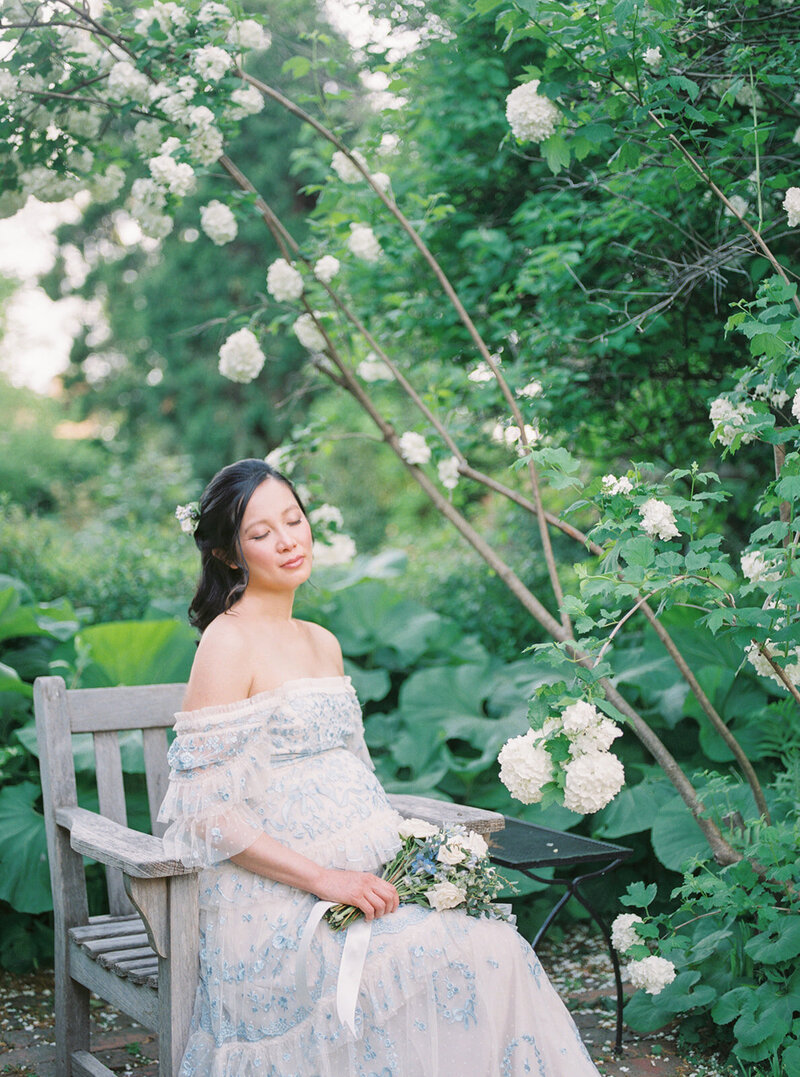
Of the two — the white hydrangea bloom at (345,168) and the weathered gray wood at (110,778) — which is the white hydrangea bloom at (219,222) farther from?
the weathered gray wood at (110,778)

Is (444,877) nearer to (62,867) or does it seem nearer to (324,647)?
(324,647)

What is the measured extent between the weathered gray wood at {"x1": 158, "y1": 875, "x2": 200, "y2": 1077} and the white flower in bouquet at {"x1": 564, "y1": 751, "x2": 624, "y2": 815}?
0.79 meters

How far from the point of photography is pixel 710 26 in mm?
2795

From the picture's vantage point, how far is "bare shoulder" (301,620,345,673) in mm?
2486

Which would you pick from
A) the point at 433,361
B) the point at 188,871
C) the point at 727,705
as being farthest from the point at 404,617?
the point at 188,871

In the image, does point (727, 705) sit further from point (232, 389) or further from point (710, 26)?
point (232, 389)

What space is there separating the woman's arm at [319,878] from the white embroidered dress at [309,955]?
3 centimetres

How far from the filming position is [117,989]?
7.63ft

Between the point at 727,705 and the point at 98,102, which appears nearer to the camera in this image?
the point at 98,102

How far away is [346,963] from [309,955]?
0.29ft

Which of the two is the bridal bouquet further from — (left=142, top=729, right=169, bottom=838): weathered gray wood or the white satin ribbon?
(left=142, top=729, right=169, bottom=838): weathered gray wood

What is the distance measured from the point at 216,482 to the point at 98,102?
54.7 inches

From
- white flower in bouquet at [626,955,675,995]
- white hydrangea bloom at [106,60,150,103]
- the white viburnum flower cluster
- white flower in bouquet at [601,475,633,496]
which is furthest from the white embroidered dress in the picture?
white hydrangea bloom at [106,60,150,103]

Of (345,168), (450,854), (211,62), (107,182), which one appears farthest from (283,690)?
(107,182)
